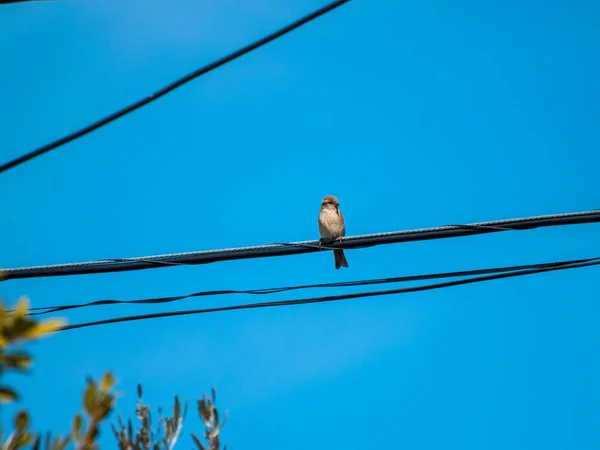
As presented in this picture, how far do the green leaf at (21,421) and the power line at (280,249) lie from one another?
4091 mm

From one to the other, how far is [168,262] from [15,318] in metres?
4.46

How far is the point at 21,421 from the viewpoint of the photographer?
2344mm

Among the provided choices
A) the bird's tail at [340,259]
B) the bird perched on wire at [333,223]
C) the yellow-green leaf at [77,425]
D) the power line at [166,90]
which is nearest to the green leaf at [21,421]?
the yellow-green leaf at [77,425]

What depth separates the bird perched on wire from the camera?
12883 mm

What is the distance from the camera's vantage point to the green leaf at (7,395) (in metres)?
2.05

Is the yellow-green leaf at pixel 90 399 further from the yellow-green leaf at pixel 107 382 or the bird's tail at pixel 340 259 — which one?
the bird's tail at pixel 340 259

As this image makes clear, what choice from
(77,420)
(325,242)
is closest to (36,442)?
(77,420)

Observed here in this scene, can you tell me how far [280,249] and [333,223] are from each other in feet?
20.4

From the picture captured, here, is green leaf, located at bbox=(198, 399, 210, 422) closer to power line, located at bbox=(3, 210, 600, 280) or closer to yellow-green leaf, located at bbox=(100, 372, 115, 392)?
power line, located at bbox=(3, 210, 600, 280)

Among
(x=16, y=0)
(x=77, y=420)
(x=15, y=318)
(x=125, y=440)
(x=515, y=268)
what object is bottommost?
(x=77, y=420)

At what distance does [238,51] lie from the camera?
491 centimetres

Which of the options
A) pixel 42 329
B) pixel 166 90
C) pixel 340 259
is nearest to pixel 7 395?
pixel 42 329

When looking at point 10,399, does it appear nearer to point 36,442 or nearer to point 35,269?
point 36,442

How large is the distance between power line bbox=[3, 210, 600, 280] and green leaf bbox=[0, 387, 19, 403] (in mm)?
4372
